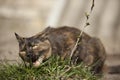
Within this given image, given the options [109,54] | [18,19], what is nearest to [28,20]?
[18,19]

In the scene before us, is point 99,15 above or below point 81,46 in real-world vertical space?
above

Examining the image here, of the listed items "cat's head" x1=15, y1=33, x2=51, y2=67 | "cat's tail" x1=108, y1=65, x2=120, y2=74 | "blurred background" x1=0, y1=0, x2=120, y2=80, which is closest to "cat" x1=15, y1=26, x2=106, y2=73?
"cat's head" x1=15, y1=33, x2=51, y2=67

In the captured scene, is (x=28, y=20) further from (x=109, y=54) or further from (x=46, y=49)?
(x=46, y=49)

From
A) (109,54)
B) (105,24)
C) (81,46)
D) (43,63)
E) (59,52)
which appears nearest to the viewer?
(43,63)

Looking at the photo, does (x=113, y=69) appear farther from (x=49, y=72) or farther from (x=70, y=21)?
(x=70, y=21)

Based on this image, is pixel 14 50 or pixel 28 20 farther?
pixel 28 20
